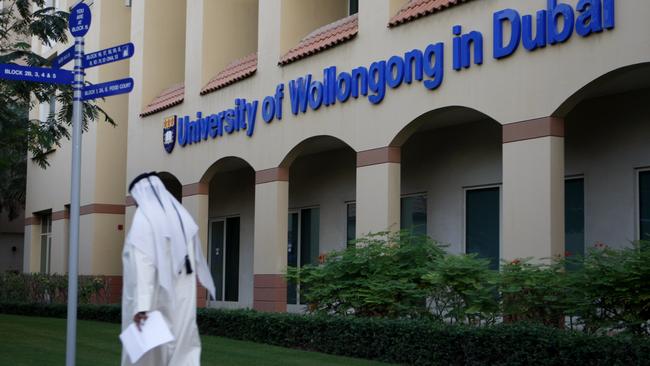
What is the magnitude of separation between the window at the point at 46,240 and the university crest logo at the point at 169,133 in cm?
1155

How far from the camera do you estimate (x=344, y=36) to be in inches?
669

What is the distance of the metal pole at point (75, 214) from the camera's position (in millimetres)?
8188

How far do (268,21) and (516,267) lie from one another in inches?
372

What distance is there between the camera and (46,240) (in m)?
33.8

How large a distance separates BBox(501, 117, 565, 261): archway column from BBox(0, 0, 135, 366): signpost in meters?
6.01

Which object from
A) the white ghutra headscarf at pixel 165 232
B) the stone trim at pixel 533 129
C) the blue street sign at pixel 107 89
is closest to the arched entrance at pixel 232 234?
the stone trim at pixel 533 129

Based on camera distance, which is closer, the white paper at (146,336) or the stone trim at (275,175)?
the white paper at (146,336)

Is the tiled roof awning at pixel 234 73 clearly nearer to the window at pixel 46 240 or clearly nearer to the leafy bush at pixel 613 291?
the leafy bush at pixel 613 291

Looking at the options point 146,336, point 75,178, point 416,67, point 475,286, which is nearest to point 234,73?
point 416,67

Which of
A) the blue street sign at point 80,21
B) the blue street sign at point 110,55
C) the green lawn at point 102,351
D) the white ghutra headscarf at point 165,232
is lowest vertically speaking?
the green lawn at point 102,351

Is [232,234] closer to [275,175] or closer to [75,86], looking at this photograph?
[275,175]

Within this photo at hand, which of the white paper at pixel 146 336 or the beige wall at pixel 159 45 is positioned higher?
the beige wall at pixel 159 45

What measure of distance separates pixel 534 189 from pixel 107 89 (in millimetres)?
6268

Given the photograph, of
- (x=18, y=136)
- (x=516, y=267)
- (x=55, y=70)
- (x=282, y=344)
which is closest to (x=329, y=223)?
(x=282, y=344)
